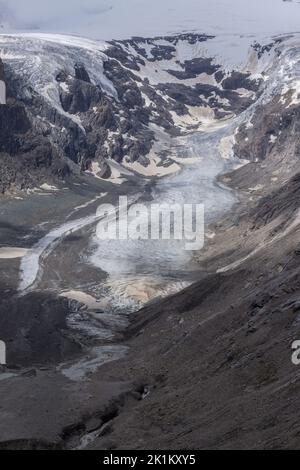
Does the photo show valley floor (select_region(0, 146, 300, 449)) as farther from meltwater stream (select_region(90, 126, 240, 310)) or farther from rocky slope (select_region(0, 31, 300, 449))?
meltwater stream (select_region(90, 126, 240, 310))

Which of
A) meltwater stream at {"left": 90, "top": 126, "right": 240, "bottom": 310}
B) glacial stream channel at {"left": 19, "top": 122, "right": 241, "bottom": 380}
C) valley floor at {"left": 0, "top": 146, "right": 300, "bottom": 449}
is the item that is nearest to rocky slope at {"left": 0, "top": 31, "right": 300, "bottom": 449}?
valley floor at {"left": 0, "top": 146, "right": 300, "bottom": 449}

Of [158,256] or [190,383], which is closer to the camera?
[190,383]

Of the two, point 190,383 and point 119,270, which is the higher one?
point 190,383

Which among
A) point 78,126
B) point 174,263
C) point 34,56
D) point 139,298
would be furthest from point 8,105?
point 139,298

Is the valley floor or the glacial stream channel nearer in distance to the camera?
the valley floor

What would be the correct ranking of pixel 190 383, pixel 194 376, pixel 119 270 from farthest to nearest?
pixel 119 270 < pixel 194 376 < pixel 190 383

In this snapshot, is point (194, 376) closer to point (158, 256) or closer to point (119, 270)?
point (119, 270)

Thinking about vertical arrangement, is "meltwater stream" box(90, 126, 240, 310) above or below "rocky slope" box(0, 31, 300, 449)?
below

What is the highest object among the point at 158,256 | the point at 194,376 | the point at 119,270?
the point at 194,376

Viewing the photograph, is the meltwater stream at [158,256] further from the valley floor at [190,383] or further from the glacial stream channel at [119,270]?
the valley floor at [190,383]

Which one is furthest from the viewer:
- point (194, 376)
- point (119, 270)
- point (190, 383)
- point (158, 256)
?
point (158, 256)

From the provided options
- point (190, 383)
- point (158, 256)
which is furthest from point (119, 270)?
point (190, 383)
